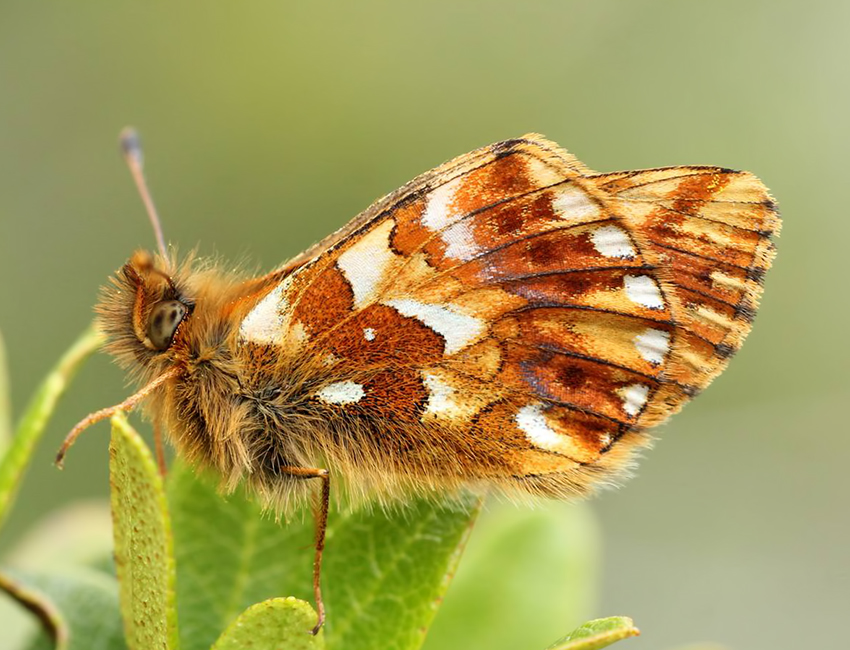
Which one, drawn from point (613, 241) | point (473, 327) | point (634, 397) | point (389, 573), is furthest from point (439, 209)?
point (389, 573)

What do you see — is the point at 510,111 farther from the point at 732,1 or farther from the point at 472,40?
the point at 732,1

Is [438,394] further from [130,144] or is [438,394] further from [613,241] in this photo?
[130,144]

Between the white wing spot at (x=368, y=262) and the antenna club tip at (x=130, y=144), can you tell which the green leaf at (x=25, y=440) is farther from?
the antenna club tip at (x=130, y=144)

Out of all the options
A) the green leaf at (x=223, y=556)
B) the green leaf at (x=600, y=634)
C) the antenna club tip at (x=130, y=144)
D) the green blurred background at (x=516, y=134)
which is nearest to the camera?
the green leaf at (x=600, y=634)

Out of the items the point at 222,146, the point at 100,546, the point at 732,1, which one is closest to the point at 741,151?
the point at 732,1

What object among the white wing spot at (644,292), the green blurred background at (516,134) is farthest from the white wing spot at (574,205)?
the green blurred background at (516,134)

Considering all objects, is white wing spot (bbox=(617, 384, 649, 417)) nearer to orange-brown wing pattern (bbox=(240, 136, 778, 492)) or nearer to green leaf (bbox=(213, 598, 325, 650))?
orange-brown wing pattern (bbox=(240, 136, 778, 492))
